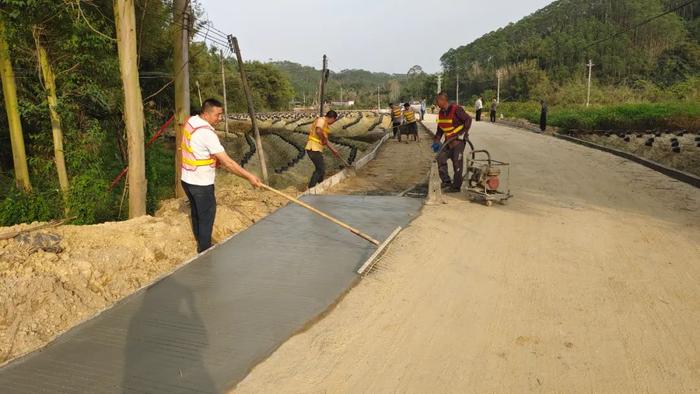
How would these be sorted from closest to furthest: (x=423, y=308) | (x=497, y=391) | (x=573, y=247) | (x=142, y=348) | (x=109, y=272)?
(x=497, y=391)
(x=142, y=348)
(x=423, y=308)
(x=109, y=272)
(x=573, y=247)

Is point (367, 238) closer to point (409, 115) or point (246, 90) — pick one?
point (246, 90)

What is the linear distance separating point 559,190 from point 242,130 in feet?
78.9

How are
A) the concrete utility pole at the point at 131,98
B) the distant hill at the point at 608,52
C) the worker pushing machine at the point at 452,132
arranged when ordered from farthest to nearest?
1. the distant hill at the point at 608,52
2. the worker pushing machine at the point at 452,132
3. the concrete utility pole at the point at 131,98

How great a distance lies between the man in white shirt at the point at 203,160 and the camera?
189 inches

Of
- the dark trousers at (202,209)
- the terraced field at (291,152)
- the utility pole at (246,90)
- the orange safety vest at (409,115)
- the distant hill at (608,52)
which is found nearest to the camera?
the dark trousers at (202,209)

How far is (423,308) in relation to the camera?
3836 millimetres

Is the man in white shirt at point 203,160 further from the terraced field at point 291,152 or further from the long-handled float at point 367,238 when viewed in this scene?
the terraced field at point 291,152

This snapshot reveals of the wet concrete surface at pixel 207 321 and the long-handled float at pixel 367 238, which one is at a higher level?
the long-handled float at pixel 367 238

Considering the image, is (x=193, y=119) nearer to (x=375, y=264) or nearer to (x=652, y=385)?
(x=375, y=264)

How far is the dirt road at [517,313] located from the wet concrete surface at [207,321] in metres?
0.27

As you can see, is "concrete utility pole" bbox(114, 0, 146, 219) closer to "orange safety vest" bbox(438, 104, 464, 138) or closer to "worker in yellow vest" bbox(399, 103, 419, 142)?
"orange safety vest" bbox(438, 104, 464, 138)

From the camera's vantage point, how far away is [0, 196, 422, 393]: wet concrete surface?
2863 mm

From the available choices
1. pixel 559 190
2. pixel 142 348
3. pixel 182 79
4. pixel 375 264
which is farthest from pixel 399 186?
pixel 142 348

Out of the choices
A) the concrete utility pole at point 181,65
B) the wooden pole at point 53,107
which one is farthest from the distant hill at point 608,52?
the wooden pole at point 53,107
